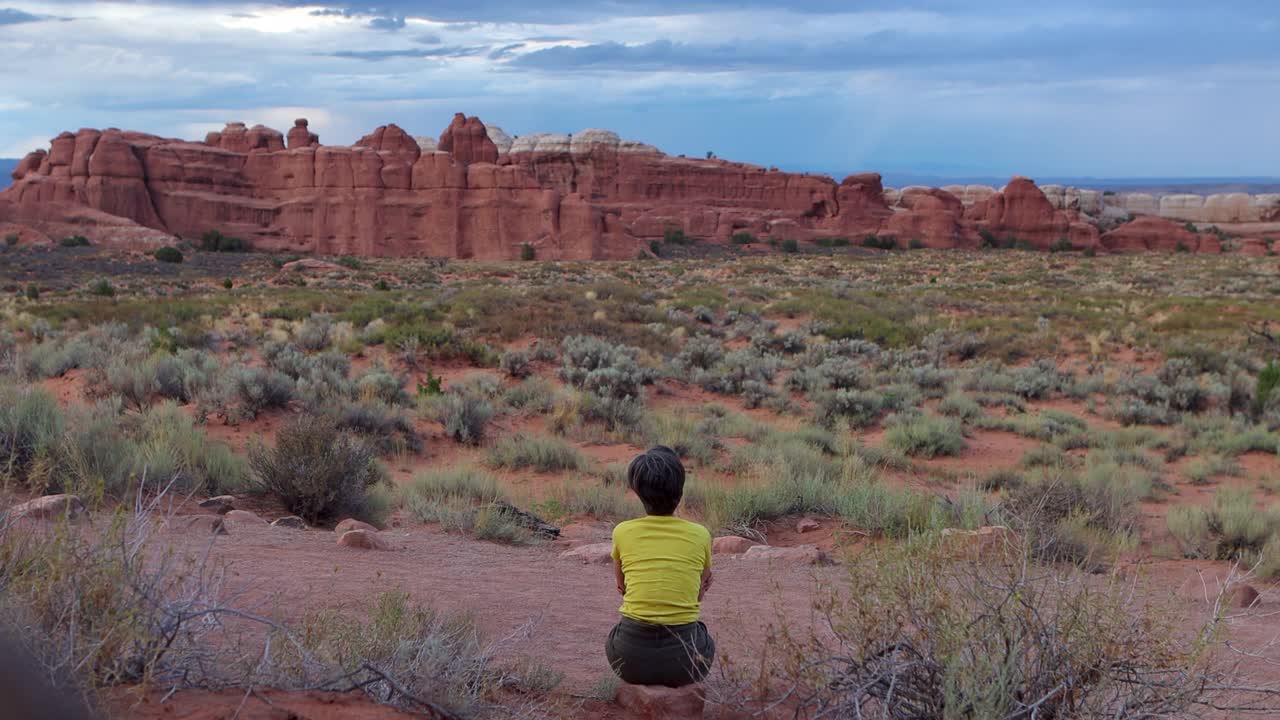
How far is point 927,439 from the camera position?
11.0 metres

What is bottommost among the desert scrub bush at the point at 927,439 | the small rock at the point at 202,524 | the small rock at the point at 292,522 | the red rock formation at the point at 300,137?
the desert scrub bush at the point at 927,439

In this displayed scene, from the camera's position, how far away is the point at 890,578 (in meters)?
3.41

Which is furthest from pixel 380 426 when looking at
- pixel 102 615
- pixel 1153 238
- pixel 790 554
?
pixel 1153 238

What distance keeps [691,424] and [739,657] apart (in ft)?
23.8

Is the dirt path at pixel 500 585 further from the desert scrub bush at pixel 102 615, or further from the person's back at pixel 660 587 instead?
the desert scrub bush at pixel 102 615

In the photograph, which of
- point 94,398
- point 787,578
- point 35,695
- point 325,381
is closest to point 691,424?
point 325,381

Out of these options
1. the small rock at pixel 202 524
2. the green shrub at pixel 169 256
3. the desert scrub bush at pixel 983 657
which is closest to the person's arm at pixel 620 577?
the desert scrub bush at pixel 983 657

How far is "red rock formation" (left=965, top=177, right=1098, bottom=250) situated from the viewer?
262 feet

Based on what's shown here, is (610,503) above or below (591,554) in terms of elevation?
below

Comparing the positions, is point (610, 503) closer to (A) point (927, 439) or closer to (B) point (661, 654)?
(B) point (661, 654)

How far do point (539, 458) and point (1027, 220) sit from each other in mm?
81025

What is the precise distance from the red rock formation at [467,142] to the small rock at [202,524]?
71.2 m

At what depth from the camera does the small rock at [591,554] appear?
20.1 feet

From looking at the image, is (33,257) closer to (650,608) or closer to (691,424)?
(691,424)
